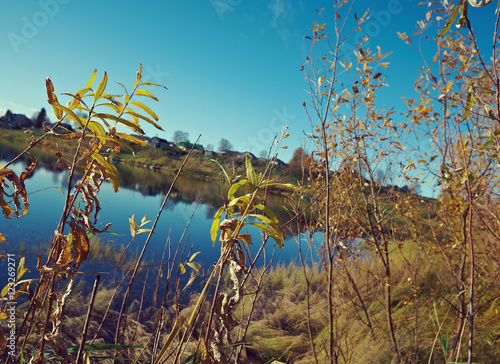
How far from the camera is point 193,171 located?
101 feet

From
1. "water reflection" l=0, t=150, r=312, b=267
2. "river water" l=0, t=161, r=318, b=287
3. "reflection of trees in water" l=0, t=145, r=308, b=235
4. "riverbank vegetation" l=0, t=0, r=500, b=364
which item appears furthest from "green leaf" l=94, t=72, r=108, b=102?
"reflection of trees in water" l=0, t=145, r=308, b=235

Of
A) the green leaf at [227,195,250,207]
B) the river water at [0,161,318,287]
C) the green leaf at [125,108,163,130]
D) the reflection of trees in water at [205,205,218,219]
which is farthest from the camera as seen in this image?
the reflection of trees in water at [205,205,218,219]

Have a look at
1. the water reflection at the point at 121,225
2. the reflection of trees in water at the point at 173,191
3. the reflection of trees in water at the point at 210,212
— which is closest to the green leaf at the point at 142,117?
the water reflection at the point at 121,225

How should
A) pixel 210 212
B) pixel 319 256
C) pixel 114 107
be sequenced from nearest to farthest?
pixel 114 107, pixel 319 256, pixel 210 212

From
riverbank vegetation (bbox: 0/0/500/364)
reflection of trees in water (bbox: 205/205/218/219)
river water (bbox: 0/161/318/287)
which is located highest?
riverbank vegetation (bbox: 0/0/500/364)

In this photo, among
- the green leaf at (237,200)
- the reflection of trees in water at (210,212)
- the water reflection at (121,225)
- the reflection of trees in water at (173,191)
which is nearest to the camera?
the green leaf at (237,200)

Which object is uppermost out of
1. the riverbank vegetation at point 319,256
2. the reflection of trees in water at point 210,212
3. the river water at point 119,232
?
the riverbank vegetation at point 319,256

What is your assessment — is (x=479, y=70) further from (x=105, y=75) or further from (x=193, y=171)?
(x=193, y=171)

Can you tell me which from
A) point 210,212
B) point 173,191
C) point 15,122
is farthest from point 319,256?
point 173,191

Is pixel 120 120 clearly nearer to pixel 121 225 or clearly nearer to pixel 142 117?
pixel 142 117

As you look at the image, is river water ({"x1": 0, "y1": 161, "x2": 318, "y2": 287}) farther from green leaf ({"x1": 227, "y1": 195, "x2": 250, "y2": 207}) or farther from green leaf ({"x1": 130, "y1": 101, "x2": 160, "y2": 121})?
green leaf ({"x1": 227, "y1": 195, "x2": 250, "y2": 207})

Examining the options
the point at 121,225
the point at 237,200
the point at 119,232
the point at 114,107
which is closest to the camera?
the point at 237,200

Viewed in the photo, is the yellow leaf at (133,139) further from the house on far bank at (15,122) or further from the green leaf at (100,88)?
the house on far bank at (15,122)

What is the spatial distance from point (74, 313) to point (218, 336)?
12.7 feet
